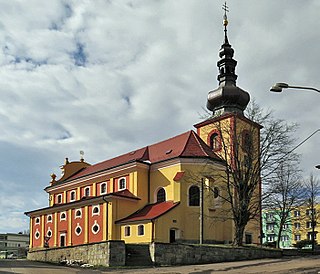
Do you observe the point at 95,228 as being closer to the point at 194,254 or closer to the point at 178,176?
the point at 178,176

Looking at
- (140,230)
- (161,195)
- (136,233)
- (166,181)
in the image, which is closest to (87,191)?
(161,195)

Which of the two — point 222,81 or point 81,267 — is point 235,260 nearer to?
point 81,267

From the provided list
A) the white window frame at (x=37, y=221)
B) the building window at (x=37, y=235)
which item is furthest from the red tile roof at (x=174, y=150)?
the building window at (x=37, y=235)

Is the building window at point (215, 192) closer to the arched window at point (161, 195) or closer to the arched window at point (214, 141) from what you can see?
the arched window at point (161, 195)

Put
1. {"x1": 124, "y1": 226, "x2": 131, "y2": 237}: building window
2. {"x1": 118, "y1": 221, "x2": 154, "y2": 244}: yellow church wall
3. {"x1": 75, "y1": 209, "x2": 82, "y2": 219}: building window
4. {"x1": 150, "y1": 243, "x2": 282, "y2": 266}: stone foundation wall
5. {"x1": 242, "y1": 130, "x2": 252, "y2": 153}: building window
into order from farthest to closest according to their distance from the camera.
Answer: {"x1": 75, "y1": 209, "x2": 82, "y2": 219}: building window
{"x1": 124, "y1": 226, "x2": 131, "y2": 237}: building window
{"x1": 118, "y1": 221, "x2": 154, "y2": 244}: yellow church wall
{"x1": 242, "y1": 130, "x2": 252, "y2": 153}: building window
{"x1": 150, "y1": 243, "x2": 282, "y2": 266}: stone foundation wall

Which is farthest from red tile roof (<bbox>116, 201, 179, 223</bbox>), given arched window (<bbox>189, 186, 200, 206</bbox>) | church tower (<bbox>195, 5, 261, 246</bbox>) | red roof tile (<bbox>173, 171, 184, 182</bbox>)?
Result: church tower (<bbox>195, 5, 261, 246</bbox>)

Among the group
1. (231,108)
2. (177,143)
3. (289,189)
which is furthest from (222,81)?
(289,189)

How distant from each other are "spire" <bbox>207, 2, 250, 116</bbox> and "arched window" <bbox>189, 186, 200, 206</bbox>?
9.51m

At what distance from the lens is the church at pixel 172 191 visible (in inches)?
1612

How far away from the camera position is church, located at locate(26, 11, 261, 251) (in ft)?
134

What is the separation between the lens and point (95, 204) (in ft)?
152

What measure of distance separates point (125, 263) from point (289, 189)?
22.8 metres

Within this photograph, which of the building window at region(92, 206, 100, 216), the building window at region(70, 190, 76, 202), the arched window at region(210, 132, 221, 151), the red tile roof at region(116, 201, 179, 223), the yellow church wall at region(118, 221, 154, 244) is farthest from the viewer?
the building window at region(70, 190, 76, 202)

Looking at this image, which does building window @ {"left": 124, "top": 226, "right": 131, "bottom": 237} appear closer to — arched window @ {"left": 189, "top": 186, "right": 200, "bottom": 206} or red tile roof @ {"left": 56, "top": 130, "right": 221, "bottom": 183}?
arched window @ {"left": 189, "top": 186, "right": 200, "bottom": 206}
